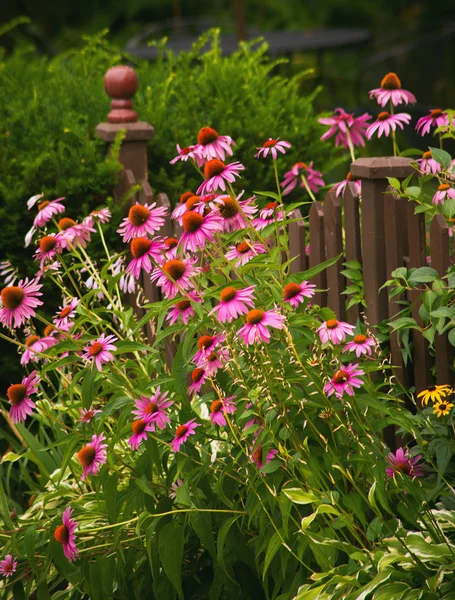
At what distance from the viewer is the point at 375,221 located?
109 inches

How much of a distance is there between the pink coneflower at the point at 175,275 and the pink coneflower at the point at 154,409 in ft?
0.85

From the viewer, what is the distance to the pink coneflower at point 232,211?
7.35 ft

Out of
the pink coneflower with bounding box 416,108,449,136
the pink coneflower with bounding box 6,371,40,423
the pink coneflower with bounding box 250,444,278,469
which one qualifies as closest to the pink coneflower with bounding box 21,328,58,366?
the pink coneflower with bounding box 6,371,40,423

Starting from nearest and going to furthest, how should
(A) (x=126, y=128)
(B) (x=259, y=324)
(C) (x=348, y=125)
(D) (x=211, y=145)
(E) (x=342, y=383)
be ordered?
1. (B) (x=259, y=324)
2. (E) (x=342, y=383)
3. (D) (x=211, y=145)
4. (C) (x=348, y=125)
5. (A) (x=126, y=128)

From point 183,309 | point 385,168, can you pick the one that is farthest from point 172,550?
point 385,168

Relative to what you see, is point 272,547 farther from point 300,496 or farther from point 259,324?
point 259,324

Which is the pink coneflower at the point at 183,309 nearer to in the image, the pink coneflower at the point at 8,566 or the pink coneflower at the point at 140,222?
the pink coneflower at the point at 140,222

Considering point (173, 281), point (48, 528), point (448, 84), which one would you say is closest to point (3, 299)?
point (173, 281)

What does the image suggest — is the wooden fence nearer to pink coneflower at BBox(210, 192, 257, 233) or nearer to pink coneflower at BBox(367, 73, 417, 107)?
pink coneflower at BBox(367, 73, 417, 107)

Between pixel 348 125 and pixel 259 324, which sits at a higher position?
pixel 348 125

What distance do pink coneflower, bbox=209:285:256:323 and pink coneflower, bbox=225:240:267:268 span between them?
0.25 m

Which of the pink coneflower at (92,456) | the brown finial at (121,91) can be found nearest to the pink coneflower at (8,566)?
the pink coneflower at (92,456)

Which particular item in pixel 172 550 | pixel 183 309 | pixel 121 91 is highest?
pixel 121 91

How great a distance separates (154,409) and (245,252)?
48 centimetres
